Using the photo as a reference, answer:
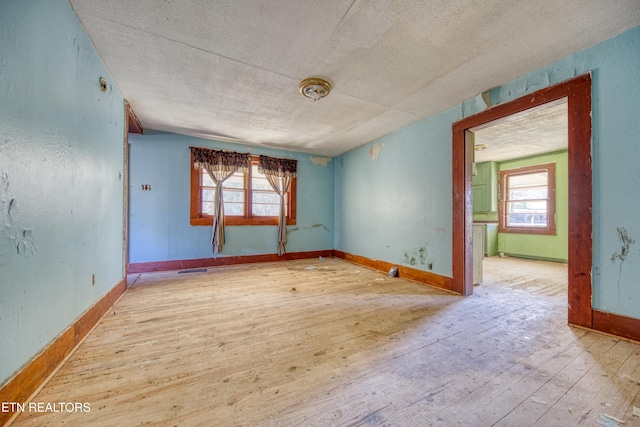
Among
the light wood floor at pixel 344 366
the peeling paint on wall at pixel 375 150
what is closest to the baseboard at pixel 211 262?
the light wood floor at pixel 344 366

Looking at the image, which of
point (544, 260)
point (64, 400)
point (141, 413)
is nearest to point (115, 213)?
point (64, 400)

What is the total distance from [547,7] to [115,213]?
4290mm

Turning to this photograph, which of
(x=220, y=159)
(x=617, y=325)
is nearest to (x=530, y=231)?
(x=617, y=325)

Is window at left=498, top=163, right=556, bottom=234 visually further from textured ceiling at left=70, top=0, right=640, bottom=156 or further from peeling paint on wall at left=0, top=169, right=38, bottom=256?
peeling paint on wall at left=0, top=169, right=38, bottom=256

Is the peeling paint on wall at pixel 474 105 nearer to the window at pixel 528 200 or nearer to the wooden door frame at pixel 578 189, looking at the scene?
the wooden door frame at pixel 578 189

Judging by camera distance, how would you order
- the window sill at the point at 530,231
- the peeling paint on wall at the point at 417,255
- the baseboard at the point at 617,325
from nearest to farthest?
1. the baseboard at the point at 617,325
2. the peeling paint on wall at the point at 417,255
3. the window sill at the point at 530,231

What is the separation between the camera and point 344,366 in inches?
59.3

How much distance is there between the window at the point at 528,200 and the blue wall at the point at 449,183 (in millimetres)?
3962

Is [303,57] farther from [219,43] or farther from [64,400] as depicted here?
[64,400]

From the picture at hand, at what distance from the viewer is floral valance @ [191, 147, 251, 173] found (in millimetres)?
4504

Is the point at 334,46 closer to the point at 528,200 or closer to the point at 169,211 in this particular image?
the point at 169,211

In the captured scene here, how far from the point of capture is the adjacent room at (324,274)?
1212 mm

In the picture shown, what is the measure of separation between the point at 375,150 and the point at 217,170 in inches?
122

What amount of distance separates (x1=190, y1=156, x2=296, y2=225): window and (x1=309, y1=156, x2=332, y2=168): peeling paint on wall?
75 cm
